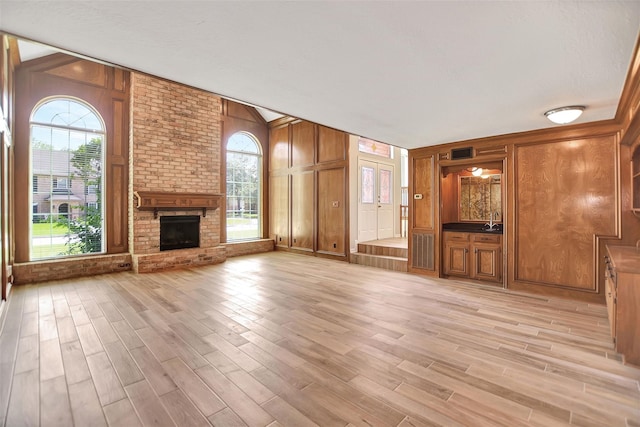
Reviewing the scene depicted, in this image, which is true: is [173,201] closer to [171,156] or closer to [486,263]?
[171,156]

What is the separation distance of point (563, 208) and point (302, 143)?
18.4 ft

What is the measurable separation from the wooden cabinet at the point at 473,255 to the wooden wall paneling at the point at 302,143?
12.9ft

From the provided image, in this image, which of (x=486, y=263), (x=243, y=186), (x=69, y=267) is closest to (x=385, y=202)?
(x=486, y=263)

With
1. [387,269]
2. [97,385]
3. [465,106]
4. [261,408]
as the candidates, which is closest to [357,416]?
[261,408]

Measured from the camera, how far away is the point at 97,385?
2.04 m

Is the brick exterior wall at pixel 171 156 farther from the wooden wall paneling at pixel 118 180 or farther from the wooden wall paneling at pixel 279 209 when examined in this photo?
the wooden wall paneling at pixel 279 209

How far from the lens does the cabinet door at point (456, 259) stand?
195 inches

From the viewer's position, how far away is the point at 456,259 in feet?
16.6

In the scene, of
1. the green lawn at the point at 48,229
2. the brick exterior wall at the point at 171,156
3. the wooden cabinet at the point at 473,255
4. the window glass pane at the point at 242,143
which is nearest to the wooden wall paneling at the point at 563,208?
the wooden cabinet at the point at 473,255

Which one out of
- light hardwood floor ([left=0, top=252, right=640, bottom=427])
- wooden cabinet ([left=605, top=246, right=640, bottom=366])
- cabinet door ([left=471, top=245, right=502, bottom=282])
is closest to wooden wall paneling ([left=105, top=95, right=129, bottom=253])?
light hardwood floor ([left=0, top=252, right=640, bottom=427])

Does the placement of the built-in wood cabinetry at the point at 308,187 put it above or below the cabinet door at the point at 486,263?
Answer: above

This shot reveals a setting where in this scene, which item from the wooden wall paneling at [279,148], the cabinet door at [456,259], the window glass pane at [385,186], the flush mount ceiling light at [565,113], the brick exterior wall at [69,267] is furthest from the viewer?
the wooden wall paneling at [279,148]

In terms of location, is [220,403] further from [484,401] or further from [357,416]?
[484,401]

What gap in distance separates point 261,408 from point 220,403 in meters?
0.28
